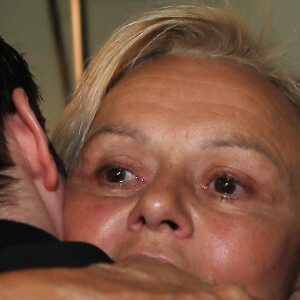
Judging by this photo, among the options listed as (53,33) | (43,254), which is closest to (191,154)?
(43,254)

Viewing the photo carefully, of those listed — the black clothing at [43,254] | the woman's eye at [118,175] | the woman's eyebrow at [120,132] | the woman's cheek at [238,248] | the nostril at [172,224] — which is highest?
the black clothing at [43,254]

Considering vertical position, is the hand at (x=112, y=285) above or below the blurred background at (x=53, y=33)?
above

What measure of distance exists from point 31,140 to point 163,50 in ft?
1.32

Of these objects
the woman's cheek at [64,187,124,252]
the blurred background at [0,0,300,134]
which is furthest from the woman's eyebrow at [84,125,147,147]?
the blurred background at [0,0,300,134]

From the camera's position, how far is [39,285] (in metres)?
0.58

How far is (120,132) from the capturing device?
114 cm

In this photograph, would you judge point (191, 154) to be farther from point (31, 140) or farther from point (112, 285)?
point (112, 285)

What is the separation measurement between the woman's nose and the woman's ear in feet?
0.54

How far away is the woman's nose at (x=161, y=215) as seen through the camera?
93cm

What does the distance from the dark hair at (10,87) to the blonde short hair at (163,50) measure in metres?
0.12

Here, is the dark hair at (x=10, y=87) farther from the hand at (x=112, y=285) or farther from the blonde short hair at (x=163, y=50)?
the hand at (x=112, y=285)

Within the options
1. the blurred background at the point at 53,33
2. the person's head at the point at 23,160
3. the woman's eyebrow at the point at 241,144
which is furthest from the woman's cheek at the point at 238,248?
the blurred background at the point at 53,33

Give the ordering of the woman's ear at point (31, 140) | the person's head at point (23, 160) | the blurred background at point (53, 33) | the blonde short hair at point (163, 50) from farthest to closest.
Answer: the blurred background at point (53, 33), the blonde short hair at point (163, 50), the woman's ear at point (31, 140), the person's head at point (23, 160)

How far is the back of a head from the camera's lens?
0.95 m
